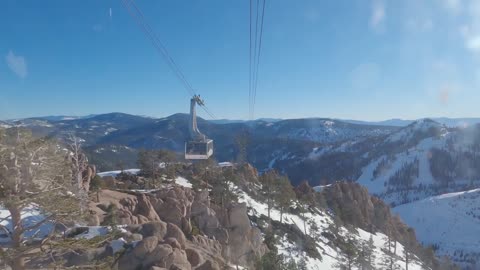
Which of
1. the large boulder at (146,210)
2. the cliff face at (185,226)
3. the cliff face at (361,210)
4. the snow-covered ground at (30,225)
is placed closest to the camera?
the snow-covered ground at (30,225)

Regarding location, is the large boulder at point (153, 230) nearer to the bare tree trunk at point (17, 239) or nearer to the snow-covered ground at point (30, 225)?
the snow-covered ground at point (30, 225)

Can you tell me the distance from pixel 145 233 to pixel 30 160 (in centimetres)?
1654

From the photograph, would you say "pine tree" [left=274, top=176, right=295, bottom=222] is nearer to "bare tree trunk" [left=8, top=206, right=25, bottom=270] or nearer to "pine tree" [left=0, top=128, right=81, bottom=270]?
"pine tree" [left=0, top=128, right=81, bottom=270]

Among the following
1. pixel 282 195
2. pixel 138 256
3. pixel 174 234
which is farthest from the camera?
pixel 282 195

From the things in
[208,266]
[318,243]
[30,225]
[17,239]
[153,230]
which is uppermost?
[17,239]

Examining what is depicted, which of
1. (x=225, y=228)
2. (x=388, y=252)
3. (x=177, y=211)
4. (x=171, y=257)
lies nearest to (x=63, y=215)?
(x=171, y=257)

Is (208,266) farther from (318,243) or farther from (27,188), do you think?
(318,243)

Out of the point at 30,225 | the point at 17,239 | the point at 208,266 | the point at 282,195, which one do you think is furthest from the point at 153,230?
the point at 282,195

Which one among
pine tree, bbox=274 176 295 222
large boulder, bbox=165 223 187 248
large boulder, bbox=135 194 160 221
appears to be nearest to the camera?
large boulder, bbox=165 223 187 248

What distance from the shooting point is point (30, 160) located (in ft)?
32.4

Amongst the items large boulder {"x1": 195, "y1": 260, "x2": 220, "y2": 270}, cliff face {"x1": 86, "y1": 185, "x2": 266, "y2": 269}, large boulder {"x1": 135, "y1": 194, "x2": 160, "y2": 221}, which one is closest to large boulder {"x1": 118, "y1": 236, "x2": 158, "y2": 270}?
cliff face {"x1": 86, "y1": 185, "x2": 266, "y2": 269}

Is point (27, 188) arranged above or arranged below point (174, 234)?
above

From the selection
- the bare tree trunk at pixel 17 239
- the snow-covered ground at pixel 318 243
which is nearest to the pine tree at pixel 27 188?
the bare tree trunk at pixel 17 239

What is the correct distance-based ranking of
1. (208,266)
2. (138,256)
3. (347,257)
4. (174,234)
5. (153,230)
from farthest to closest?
(347,257)
(174,234)
(153,230)
(208,266)
(138,256)
